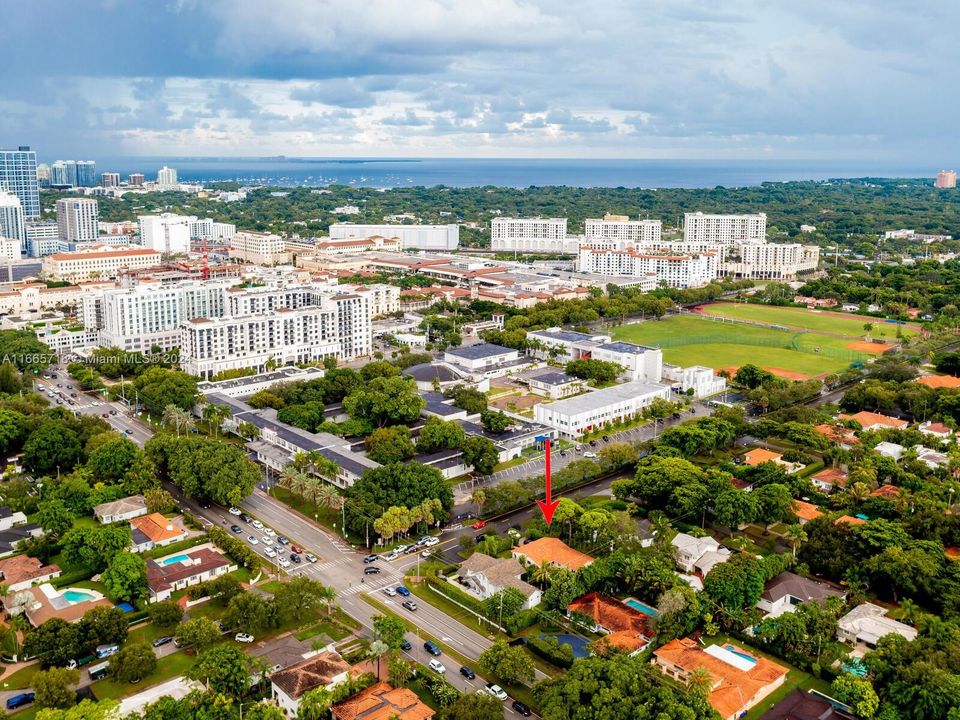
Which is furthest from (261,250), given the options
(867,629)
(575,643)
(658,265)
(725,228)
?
(867,629)

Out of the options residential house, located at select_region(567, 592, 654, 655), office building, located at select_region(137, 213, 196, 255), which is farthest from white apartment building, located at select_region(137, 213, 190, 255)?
residential house, located at select_region(567, 592, 654, 655)

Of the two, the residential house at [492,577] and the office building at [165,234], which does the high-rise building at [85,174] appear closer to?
the office building at [165,234]

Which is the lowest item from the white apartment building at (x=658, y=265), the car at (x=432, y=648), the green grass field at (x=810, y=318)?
the car at (x=432, y=648)

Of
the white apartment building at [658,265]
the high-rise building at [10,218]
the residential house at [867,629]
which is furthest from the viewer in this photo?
the high-rise building at [10,218]

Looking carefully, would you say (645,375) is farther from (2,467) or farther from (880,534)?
(2,467)

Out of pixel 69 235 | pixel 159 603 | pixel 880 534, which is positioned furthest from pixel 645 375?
pixel 69 235

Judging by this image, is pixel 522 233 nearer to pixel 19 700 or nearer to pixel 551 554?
pixel 551 554

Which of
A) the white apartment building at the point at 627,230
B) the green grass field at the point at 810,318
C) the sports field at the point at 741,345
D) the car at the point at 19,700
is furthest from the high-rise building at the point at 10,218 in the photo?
the car at the point at 19,700
